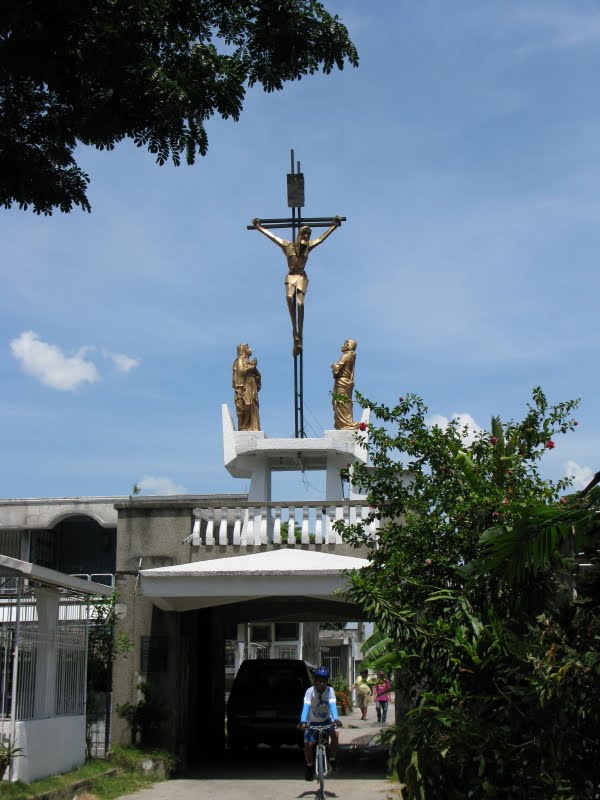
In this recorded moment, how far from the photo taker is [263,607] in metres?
19.7

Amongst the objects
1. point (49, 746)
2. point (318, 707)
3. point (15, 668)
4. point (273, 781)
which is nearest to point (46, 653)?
point (49, 746)

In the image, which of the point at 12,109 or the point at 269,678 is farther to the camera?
the point at 269,678

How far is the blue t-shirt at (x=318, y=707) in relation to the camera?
1288cm

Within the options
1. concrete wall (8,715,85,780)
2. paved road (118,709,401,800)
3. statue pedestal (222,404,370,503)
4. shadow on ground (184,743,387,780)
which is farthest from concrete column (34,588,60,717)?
statue pedestal (222,404,370,503)

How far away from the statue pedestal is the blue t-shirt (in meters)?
9.00

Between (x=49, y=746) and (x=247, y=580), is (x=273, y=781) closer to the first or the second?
(x=247, y=580)

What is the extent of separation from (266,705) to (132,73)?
42.8 ft

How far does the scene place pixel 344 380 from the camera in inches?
894

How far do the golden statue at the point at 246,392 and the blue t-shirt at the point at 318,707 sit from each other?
10.1 meters

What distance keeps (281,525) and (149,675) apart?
10.5ft

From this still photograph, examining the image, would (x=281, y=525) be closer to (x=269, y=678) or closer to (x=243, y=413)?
(x=269, y=678)

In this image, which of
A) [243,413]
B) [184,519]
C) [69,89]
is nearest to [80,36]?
[69,89]

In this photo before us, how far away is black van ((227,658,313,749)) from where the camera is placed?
18.8 meters

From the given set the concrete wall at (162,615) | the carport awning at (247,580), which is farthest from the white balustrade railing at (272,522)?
the carport awning at (247,580)
